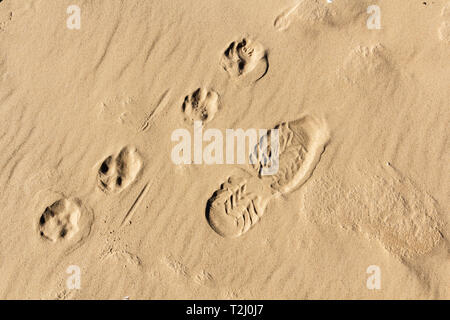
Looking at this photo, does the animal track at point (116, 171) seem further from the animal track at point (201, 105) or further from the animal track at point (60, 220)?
the animal track at point (201, 105)

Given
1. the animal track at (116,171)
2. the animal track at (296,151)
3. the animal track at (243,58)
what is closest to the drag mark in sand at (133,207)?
the animal track at (116,171)

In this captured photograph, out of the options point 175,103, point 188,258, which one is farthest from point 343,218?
point 175,103

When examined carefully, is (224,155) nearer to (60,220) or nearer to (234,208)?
(234,208)

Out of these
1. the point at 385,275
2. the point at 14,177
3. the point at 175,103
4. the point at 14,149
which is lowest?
the point at 385,275

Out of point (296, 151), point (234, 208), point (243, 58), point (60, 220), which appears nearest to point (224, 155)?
point (234, 208)

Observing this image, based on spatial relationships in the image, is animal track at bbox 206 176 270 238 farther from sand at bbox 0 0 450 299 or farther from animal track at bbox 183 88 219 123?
animal track at bbox 183 88 219 123

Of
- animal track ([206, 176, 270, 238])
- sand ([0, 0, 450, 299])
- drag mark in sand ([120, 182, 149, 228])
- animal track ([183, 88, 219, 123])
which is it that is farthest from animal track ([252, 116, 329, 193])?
drag mark in sand ([120, 182, 149, 228])

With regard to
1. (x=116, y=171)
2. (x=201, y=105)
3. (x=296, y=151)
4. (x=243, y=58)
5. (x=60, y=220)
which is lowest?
(x=60, y=220)
